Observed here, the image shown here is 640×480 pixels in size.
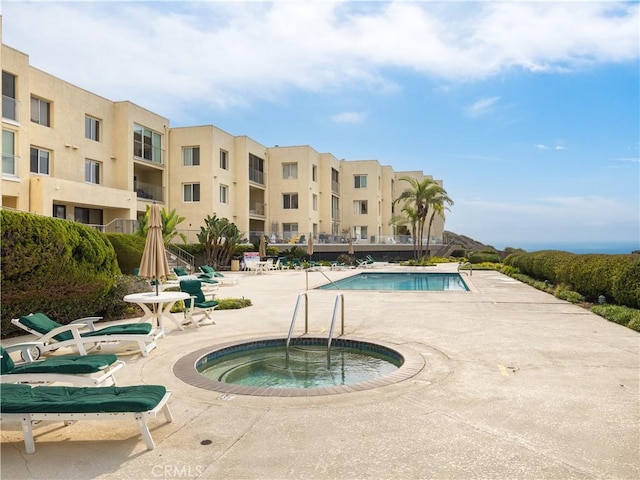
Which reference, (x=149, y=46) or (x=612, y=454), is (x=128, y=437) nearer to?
(x=612, y=454)

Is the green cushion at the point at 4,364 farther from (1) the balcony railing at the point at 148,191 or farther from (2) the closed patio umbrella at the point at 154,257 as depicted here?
(1) the balcony railing at the point at 148,191

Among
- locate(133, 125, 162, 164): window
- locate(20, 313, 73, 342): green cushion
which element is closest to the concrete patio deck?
locate(20, 313, 73, 342): green cushion

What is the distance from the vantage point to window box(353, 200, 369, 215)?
5325cm

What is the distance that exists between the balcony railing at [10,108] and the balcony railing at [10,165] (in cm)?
171

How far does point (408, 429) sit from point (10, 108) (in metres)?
24.0

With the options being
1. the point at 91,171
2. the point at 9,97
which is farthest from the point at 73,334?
the point at 91,171

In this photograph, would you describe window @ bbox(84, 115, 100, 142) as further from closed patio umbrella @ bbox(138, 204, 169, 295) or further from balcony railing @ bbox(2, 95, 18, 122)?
closed patio umbrella @ bbox(138, 204, 169, 295)

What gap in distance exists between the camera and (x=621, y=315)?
1048cm

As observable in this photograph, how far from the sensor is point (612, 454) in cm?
391

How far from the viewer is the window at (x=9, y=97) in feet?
69.1

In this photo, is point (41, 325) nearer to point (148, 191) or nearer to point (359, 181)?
point (148, 191)

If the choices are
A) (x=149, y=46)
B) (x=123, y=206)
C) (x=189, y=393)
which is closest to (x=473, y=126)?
(x=123, y=206)

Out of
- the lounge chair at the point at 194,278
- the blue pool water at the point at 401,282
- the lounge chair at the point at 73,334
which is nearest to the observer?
the lounge chair at the point at 73,334

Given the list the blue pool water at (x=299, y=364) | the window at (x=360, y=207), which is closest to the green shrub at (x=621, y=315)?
the blue pool water at (x=299, y=364)
